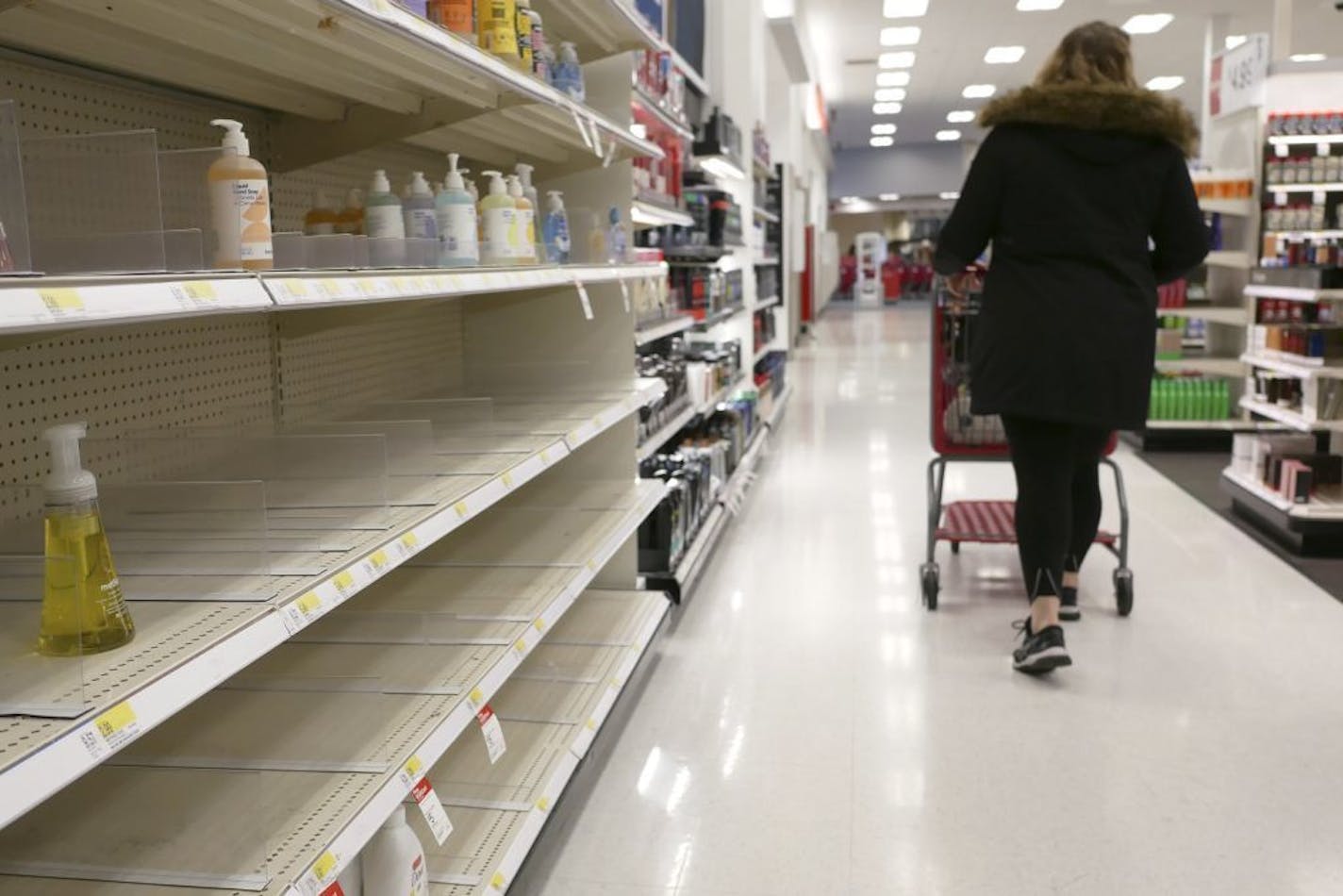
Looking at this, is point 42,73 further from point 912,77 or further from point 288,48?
point 912,77

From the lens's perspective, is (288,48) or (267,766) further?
(288,48)

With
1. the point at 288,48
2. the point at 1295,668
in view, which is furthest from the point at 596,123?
the point at 1295,668

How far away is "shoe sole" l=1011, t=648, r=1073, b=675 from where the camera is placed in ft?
10.7

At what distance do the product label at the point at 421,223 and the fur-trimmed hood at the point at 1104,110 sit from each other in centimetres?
175

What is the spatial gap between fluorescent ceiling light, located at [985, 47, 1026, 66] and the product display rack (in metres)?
12.7

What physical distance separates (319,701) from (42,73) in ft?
3.64

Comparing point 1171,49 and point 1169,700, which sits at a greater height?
point 1171,49

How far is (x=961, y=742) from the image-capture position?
9.58ft

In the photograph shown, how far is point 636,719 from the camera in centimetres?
309

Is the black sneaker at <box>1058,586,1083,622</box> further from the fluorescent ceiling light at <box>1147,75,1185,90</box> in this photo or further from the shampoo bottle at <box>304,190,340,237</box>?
the fluorescent ceiling light at <box>1147,75,1185,90</box>

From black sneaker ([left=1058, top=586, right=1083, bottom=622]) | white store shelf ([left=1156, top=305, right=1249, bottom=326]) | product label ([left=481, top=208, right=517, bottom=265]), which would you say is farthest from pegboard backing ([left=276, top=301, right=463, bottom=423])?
white store shelf ([left=1156, top=305, right=1249, bottom=326])

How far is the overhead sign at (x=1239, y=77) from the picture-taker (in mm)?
7355

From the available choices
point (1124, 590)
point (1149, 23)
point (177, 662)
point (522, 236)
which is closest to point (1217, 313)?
point (1124, 590)

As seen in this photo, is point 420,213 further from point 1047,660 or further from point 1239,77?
point 1239,77
